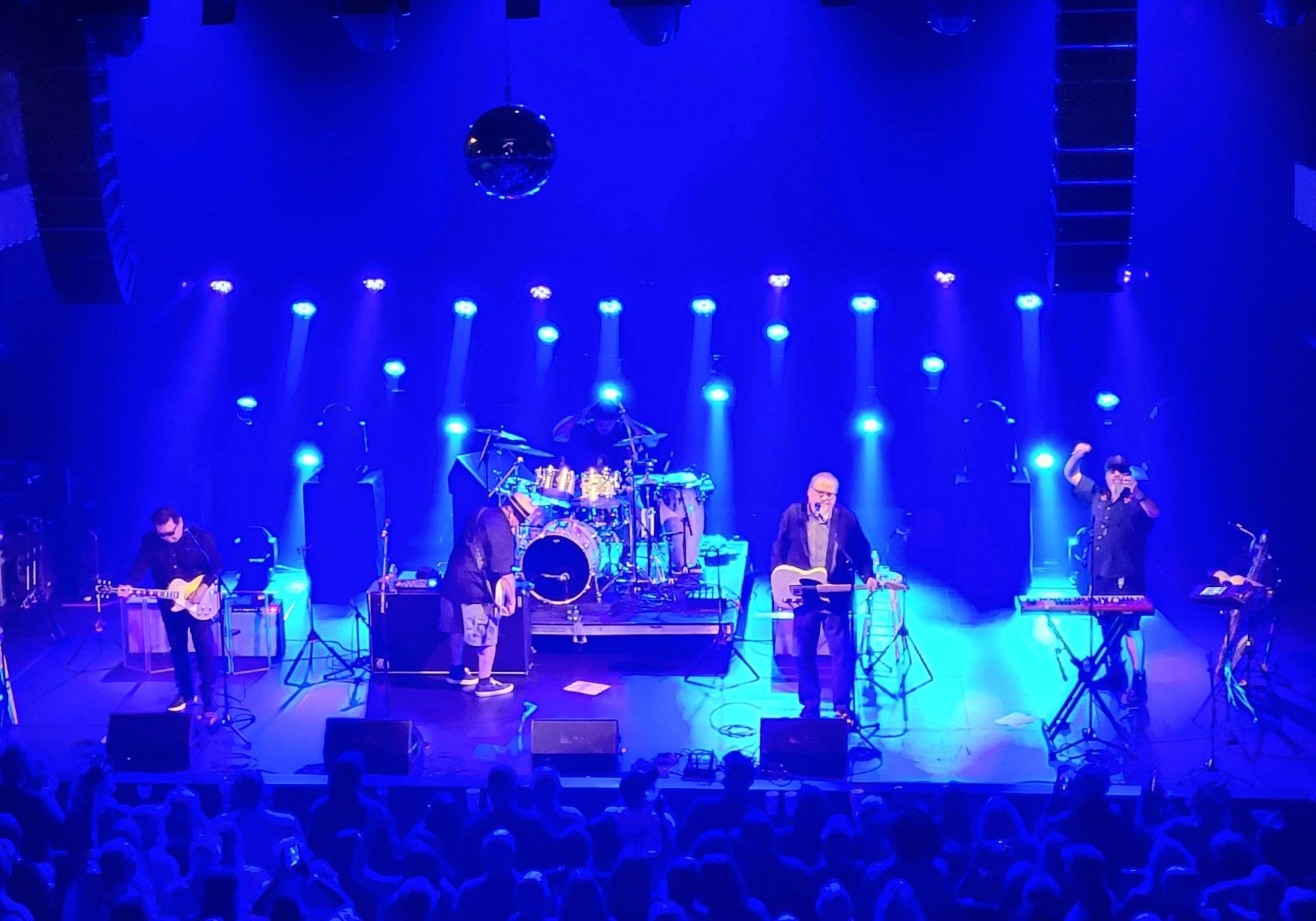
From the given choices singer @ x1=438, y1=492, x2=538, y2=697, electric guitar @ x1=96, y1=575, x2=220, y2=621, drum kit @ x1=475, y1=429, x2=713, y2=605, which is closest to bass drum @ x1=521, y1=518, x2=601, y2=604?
drum kit @ x1=475, y1=429, x2=713, y2=605

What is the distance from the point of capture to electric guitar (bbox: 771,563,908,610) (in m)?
10.4

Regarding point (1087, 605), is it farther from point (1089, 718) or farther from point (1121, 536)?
point (1121, 536)

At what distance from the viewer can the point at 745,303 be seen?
51.2 ft

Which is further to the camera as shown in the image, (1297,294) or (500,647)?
(1297,294)

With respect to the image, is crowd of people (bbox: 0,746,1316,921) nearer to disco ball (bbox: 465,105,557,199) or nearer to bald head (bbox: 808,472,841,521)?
bald head (bbox: 808,472,841,521)

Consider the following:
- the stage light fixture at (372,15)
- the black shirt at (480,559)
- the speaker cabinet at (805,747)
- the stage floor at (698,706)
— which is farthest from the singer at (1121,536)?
the stage light fixture at (372,15)

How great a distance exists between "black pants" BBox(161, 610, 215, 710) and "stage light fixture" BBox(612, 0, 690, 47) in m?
5.17

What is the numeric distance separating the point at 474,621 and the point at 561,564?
1.47 metres

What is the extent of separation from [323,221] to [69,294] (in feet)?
19.9

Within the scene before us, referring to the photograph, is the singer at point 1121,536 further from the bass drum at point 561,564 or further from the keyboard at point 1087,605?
the bass drum at point 561,564

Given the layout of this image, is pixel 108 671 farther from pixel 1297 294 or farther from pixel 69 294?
pixel 1297 294

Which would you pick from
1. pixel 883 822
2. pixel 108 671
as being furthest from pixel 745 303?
pixel 883 822

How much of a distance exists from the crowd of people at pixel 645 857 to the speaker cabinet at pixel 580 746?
104 centimetres

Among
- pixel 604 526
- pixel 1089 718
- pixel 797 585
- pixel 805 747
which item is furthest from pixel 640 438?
pixel 805 747
